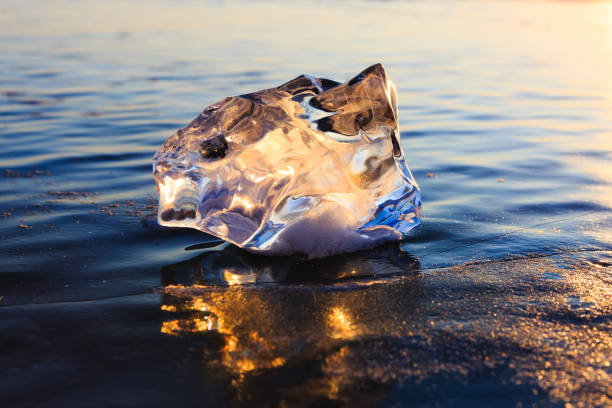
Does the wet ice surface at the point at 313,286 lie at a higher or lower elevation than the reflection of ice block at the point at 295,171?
lower

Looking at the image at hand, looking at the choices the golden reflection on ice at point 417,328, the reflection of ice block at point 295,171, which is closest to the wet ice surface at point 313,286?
the golden reflection on ice at point 417,328

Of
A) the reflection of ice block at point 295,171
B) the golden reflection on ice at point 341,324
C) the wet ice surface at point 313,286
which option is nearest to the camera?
the wet ice surface at point 313,286

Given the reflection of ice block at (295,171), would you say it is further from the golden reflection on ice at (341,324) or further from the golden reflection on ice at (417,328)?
the golden reflection on ice at (341,324)

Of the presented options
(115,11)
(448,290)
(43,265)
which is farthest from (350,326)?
(115,11)

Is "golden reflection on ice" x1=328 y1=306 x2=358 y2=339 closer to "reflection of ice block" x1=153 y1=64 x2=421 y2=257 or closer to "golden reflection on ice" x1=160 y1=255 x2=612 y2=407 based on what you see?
"golden reflection on ice" x1=160 y1=255 x2=612 y2=407

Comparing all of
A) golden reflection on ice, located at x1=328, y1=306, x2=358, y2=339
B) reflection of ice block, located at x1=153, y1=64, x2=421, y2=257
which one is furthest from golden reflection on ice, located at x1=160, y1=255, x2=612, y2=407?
reflection of ice block, located at x1=153, y1=64, x2=421, y2=257

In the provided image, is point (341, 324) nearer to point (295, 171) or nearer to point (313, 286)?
point (313, 286)
